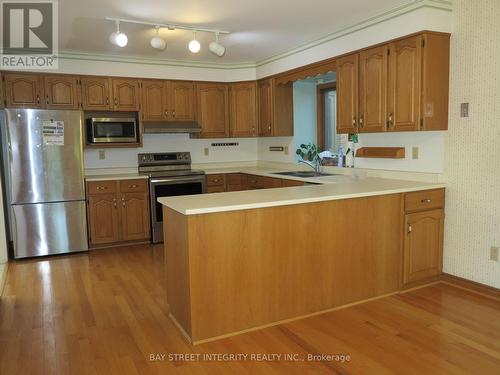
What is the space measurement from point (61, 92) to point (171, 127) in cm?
134

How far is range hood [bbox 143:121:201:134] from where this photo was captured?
5.26m

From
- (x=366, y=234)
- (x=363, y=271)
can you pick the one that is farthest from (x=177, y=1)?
(x=363, y=271)

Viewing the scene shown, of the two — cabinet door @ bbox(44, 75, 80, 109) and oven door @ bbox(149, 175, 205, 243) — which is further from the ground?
cabinet door @ bbox(44, 75, 80, 109)

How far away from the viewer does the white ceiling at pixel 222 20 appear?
3.33 m

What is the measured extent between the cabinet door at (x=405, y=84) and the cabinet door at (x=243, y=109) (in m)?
2.46

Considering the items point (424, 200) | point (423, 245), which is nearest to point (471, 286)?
point (423, 245)

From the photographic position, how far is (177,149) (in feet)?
19.0

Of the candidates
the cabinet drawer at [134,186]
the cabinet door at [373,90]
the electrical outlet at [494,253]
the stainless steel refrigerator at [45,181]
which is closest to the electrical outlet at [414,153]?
the cabinet door at [373,90]

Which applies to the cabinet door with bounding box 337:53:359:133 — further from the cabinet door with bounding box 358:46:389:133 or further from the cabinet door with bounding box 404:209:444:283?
the cabinet door with bounding box 404:209:444:283

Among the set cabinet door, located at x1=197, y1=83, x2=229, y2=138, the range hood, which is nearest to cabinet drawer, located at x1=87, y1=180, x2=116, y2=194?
the range hood

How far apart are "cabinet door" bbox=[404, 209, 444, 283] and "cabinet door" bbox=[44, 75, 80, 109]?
393cm

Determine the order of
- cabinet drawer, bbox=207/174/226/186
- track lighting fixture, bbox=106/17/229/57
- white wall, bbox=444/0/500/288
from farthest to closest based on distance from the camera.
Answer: cabinet drawer, bbox=207/174/226/186
track lighting fixture, bbox=106/17/229/57
white wall, bbox=444/0/500/288

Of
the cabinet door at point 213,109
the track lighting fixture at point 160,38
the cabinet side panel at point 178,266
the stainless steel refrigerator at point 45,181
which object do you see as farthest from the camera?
the cabinet door at point 213,109

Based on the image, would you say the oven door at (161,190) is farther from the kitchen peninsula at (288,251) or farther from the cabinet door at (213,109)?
the kitchen peninsula at (288,251)
